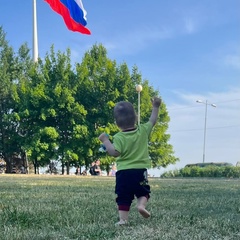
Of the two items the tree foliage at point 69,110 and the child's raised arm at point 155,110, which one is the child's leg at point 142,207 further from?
the tree foliage at point 69,110

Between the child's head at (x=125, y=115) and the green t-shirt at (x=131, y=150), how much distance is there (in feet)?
0.25

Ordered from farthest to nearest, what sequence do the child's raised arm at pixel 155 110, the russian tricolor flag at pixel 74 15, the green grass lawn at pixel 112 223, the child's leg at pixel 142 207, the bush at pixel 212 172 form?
the bush at pixel 212 172
the russian tricolor flag at pixel 74 15
the child's raised arm at pixel 155 110
the child's leg at pixel 142 207
the green grass lawn at pixel 112 223

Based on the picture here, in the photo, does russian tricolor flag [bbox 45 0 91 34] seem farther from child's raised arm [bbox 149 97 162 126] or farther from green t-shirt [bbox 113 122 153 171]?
green t-shirt [bbox 113 122 153 171]

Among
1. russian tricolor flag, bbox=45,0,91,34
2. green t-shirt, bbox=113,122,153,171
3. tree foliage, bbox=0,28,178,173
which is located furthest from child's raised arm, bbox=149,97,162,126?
tree foliage, bbox=0,28,178,173

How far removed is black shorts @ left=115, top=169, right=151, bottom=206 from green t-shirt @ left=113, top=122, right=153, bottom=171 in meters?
0.05

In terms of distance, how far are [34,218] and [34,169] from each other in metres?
32.7

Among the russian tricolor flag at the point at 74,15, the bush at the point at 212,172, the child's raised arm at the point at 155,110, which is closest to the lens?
the child's raised arm at the point at 155,110

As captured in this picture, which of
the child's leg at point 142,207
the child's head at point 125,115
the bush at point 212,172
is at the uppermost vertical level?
the child's head at point 125,115

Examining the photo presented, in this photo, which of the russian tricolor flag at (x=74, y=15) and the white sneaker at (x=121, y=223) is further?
the russian tricolor flag at (x=74, y=15)

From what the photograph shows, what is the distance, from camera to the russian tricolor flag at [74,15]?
15.0 m

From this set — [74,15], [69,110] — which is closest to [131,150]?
[74,15]

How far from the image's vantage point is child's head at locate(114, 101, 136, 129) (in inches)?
141

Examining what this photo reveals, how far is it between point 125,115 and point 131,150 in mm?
304

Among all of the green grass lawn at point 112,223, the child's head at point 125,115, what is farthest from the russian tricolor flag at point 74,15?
the child's head at point 125,115
